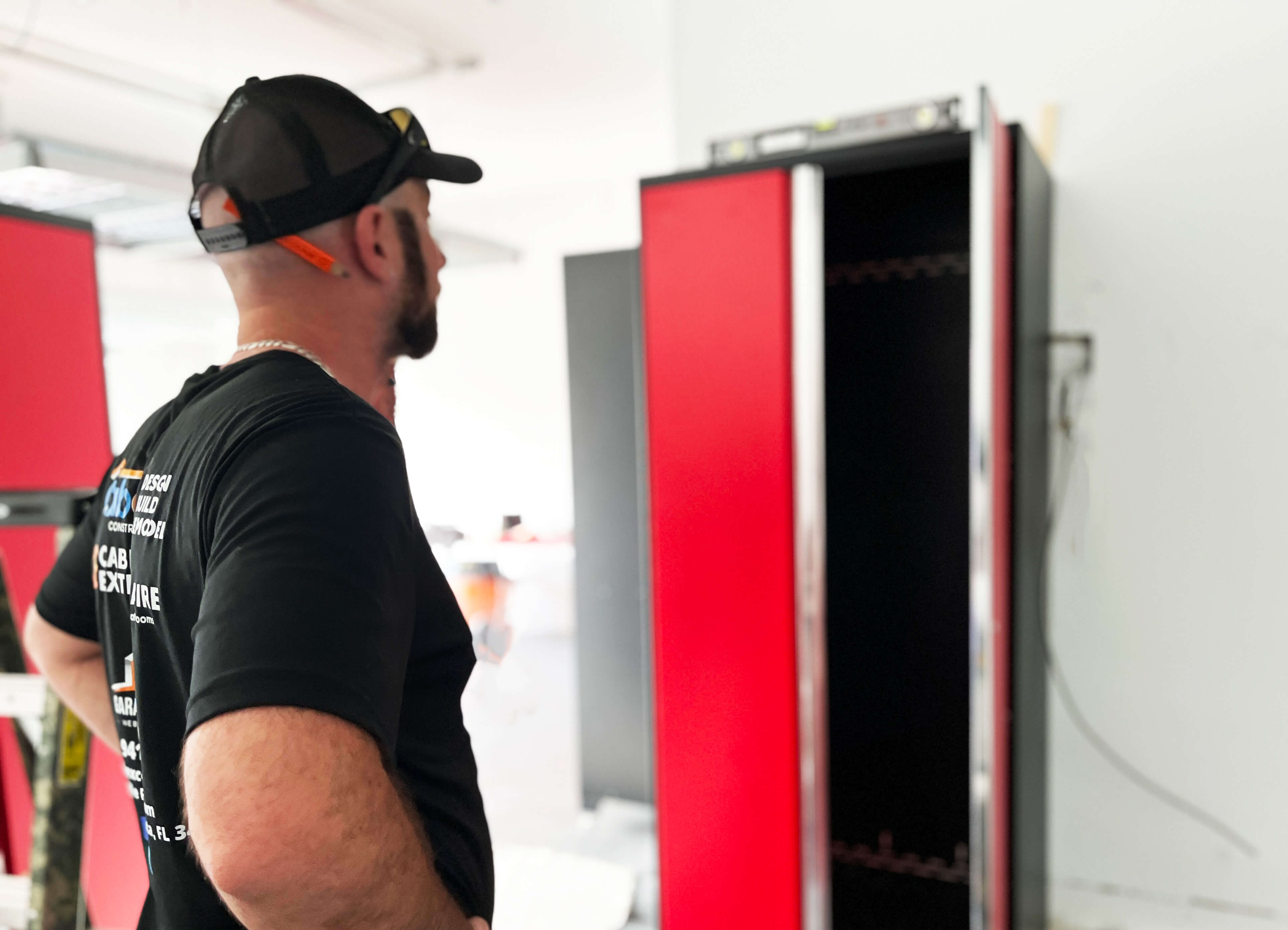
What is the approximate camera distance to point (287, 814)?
572mm

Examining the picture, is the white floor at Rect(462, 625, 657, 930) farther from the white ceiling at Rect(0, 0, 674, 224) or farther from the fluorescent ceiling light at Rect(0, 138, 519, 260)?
the white ceiling at Rect(0, 0, 674, 224)

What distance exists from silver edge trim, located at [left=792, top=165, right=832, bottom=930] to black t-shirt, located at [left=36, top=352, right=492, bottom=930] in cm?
97

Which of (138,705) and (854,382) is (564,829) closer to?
(854,382)

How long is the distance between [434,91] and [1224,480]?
12.5 feet

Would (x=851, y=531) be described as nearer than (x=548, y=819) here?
Yes

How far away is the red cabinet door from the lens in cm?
171

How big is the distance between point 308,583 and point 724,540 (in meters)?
1.25

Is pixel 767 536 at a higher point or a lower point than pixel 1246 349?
lower

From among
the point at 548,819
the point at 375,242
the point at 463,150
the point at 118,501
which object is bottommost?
the point at 548,819

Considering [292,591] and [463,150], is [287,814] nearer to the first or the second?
[292,591]

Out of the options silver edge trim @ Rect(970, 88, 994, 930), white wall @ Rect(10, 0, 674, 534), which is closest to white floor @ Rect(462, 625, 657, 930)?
silver edge trim @ Rect(970, 88, 994, 930)

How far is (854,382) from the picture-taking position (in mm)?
2080

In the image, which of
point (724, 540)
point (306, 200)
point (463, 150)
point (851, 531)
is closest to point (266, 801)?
point (306, 200)

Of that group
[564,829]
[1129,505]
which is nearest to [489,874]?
[1129,505]
